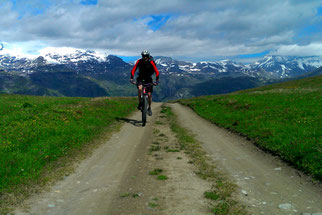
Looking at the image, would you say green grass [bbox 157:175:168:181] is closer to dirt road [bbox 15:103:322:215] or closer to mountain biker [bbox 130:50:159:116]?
dirt road [bbox 15:103:322:215]

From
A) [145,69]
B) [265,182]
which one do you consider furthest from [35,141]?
[265,182]

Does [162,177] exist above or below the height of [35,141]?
below

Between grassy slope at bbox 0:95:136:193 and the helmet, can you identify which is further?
the helmet

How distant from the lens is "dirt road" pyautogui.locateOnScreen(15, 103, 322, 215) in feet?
18.4

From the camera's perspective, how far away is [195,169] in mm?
8289

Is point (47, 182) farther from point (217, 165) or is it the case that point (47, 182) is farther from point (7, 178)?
point (217, 165)

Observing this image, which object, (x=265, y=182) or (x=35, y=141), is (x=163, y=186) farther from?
(x=35, y=141)

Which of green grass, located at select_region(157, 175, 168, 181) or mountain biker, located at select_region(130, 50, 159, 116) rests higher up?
mountain biker, located at select_region(130, 50, 159, 116)

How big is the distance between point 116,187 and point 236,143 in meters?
7.92

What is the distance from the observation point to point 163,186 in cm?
680

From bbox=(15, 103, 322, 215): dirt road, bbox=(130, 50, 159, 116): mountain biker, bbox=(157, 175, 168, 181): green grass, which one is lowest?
bbox=(15, 103, 322, 215): dirt road

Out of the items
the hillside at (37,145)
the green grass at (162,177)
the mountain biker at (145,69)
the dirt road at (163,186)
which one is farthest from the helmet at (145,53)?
the green grass at (162,177)

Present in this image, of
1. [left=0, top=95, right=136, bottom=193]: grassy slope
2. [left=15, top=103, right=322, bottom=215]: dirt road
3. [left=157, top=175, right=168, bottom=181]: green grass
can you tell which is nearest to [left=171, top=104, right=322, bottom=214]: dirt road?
[left=15, top=103, right=322, bottom=215]: dirt road

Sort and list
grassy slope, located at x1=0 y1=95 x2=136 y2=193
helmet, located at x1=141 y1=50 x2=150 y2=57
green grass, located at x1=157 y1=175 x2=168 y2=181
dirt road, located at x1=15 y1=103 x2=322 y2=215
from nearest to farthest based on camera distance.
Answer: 1. dirt road, located at x1=15 y1=103 x2=322 y2=215
2. green grass, located at x1=157 y1=175 x2=168 y2=181
3. grassy slope, located at x1=0 y1=95 x2=136 y2=193
4. helmet, located at x1=141 y1=50 x2=150 y2=57
